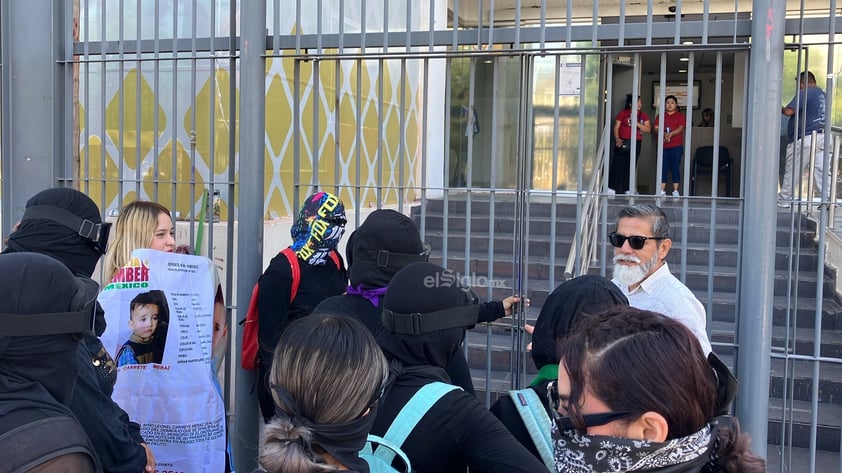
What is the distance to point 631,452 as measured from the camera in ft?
4.58

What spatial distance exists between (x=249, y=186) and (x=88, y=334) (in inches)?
64.5

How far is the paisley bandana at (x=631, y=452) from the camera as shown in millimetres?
1386

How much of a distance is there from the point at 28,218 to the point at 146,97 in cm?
280

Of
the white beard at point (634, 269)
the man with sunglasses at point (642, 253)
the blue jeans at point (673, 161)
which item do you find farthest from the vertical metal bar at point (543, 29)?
the blue jeans at point (673, 161)

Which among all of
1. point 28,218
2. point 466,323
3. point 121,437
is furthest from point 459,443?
point 28,218

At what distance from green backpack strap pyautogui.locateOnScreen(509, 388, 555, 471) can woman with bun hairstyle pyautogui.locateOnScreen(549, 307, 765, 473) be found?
51cm

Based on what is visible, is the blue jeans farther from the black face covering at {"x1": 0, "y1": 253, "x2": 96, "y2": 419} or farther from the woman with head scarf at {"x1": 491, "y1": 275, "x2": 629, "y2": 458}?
the black face covering at {"x1": 0, "y1": 253, "x2": 96, "y2": 419}

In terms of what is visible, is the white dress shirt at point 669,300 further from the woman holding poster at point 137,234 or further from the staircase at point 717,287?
the woman holding poster at point 137,234

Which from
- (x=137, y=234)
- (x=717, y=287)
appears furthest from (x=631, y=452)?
(x=717, y=287)

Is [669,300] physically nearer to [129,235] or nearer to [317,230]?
[317,230]

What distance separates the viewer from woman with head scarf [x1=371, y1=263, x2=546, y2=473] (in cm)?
188

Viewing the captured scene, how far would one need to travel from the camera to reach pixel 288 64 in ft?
20.9

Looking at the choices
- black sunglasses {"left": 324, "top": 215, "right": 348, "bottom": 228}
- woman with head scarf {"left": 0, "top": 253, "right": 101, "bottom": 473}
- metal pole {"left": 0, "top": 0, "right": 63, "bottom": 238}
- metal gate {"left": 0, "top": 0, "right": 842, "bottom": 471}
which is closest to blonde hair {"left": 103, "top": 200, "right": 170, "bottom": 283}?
metal gate {"left": 0, "top": 0, "right": 842, "bottom": 471}

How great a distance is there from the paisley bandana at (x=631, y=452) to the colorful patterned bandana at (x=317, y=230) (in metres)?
2.10
